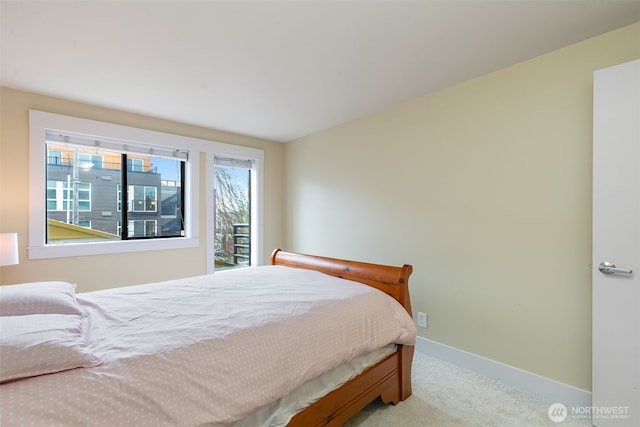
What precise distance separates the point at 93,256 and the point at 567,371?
3964 millimetres

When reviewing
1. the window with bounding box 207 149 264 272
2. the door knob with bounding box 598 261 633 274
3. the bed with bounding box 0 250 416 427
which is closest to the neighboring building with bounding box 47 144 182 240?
the window with bounding box 207 149 264 272

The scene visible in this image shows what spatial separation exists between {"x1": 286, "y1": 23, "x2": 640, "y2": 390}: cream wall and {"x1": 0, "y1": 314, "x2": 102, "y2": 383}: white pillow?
241 cm

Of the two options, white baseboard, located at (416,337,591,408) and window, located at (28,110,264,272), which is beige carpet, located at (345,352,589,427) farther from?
window, located at (28,110,264,272)

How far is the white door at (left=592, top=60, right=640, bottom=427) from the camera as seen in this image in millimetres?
1541

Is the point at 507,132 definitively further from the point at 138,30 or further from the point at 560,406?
the point at 138,30

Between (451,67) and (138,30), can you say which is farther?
(451,67)

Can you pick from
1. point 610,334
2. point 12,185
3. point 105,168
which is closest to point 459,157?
point 610,334

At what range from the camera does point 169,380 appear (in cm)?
101

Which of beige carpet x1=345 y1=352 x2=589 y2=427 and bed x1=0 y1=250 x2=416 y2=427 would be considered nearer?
bed x1=0 y1=250 x2=416 y2=427

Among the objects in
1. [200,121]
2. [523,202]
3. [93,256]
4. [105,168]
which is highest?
[200,121]

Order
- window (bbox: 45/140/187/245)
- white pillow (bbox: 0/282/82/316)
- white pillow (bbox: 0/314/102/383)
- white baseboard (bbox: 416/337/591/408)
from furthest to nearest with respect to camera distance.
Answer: window (bbox: 45/140/187/245) → white baseboard (bbox: 416/337/591/408) → white pillow (bbox: 0/282/82/316) → white pillow (bbox: 0/314/102/383)

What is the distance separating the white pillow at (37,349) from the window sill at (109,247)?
1.88 metres

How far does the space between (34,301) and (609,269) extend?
2.95 metres

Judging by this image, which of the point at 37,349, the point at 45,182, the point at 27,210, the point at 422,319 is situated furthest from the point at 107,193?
the point at 422,319
